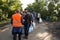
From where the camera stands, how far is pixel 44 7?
2591cm

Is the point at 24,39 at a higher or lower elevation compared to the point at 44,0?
lower

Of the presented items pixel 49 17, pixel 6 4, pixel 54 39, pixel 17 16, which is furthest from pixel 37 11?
pixel 17 16

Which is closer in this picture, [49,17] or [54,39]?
[54,39]

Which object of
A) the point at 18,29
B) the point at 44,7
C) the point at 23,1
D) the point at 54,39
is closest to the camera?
the point at 18,29

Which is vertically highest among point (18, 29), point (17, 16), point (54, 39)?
point (17, 16)

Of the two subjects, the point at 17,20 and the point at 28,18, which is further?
the point at 28,18

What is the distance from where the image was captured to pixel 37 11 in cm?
2659

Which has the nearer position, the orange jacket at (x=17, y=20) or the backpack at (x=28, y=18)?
the orange jacket at (x=17, y=20)

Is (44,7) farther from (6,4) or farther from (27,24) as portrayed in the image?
(27,24)

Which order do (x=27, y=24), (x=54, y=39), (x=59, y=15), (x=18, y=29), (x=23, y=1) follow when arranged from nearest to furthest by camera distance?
(x=18, y=29)
(x=27, y=24)
(x=54, y=39)
(x=59, y=15)
(x=23, y=1)

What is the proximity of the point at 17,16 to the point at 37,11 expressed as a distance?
16.0 m

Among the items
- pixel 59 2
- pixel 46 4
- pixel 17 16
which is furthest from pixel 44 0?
pixel 17 16

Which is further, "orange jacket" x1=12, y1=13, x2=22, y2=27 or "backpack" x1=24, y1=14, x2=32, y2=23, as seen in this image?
"backpack" x1=24, y1=14, x2=32, y2=23

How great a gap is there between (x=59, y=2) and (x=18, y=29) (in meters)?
14.6
